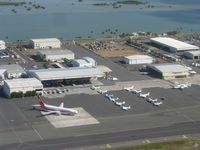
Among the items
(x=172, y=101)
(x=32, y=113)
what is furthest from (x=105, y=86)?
(x=32, y=113)

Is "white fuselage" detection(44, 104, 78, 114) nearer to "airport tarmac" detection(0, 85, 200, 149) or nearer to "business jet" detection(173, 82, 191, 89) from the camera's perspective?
"airport tarmac" detection(0, 85, 200, 149)

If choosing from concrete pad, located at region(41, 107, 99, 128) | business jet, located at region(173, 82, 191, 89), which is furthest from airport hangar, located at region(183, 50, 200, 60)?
concrete pad, located at region(41, 107, 99, 128)

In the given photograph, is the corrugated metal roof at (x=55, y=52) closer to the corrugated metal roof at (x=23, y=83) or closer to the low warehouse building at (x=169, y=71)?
the low warehouse building at (x=169, y=71)

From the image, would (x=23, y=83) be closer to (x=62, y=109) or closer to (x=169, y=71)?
(x=62, y=109)

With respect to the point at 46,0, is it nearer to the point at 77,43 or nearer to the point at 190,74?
the point at 77,43

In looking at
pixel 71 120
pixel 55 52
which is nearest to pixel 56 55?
pixel 55 52

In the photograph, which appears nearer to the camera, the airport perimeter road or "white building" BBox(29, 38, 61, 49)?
the airport perimeter road

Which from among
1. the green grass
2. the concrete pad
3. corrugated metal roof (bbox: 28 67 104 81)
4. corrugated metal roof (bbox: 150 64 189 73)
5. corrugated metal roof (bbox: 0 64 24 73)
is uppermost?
corrugated metal roof (bbox: 28 67 104 81)
